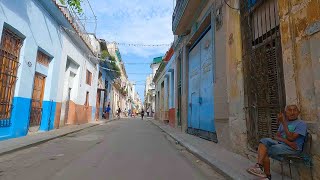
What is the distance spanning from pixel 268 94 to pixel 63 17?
11316 mm

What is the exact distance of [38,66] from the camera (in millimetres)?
12062

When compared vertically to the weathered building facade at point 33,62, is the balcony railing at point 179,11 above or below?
Answer: above

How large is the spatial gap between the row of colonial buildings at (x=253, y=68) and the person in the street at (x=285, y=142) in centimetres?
23

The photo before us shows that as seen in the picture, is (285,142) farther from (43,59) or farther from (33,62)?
(43,59)

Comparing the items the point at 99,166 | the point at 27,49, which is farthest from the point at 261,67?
→ the point at 27,49

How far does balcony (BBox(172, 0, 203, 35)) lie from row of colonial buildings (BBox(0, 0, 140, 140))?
19.5 ft

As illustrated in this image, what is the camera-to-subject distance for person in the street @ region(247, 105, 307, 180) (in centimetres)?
420

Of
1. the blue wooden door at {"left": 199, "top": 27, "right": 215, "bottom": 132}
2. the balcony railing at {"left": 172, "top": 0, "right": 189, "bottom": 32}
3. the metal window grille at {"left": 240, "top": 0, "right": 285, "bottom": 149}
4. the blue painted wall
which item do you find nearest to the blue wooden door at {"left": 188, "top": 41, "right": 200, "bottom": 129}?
the blue wooden door at {"left": 199, "top": 27, "right": 215, "bottom": 132}

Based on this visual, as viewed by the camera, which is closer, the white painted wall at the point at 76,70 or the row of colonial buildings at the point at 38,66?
the row of colonial buildings at the point at 38,66

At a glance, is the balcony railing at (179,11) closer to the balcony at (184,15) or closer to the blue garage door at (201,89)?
the balcony at (184,15)

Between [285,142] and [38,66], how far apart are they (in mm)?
11067

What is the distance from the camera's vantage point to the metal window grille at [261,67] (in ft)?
18.6

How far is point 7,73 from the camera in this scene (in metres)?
9.34

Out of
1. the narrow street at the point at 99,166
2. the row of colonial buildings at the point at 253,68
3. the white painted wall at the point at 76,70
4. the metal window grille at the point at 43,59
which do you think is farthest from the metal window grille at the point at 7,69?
the row of colonial buildings at the point at 253,68
